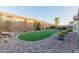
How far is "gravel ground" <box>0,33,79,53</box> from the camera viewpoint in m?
6.06

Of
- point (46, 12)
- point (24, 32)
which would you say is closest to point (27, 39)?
point (24, 32)

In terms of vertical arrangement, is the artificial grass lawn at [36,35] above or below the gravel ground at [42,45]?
above

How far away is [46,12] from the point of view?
6098 mm

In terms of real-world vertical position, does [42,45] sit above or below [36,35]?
below

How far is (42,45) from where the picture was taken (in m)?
6.08

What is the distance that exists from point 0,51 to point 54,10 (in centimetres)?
102

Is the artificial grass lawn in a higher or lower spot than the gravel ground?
higher

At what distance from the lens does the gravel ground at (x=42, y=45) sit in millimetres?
6062

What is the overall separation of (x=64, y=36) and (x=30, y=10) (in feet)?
2.13
